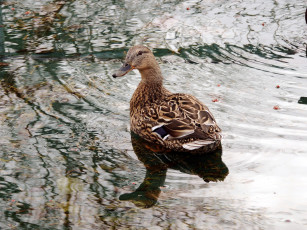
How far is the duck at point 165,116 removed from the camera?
5.53 m

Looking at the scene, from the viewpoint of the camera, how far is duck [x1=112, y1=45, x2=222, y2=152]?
5531 mm

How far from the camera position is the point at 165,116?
5.85m

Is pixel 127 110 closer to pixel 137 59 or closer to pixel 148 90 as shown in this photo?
pixel 148 90

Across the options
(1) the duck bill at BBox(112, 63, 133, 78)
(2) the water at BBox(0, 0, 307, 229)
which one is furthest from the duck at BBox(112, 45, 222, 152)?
(2) the water at BBox(0, 0, 307, 229)

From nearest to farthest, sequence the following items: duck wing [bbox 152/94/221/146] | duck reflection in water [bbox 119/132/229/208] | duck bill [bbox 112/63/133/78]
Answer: duck reflection in water [bbox 119/132/229/208] → duck wing [bbox 152/94/221/146] → duck bill [bbox 112/63/133/78]

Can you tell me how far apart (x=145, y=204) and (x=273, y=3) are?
6395mm

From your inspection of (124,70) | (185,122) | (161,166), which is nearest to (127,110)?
(124,70)

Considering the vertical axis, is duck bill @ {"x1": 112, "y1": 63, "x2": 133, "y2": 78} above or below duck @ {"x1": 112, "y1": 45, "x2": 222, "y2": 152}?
above

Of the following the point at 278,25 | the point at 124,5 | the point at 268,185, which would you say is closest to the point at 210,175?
the point at 268,185

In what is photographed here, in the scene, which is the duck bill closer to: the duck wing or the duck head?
the duck head

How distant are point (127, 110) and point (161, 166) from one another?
4.54 ft

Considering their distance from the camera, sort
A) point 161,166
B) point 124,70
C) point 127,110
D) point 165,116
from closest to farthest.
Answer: point 161,166, point 165,116, point 124,70, point 127,110

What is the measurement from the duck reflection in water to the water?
1.2 inches

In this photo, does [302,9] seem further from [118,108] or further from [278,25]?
[118,108]
